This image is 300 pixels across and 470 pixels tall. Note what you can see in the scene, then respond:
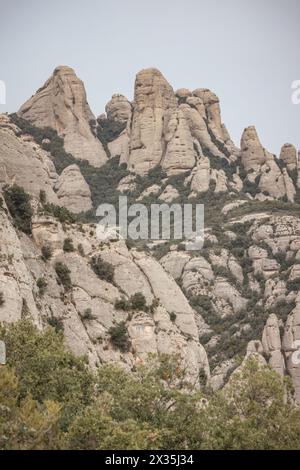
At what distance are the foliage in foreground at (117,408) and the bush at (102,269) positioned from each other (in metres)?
17.1

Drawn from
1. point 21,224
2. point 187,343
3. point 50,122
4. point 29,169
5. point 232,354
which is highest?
point 50,122

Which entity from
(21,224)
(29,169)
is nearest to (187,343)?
(21,224)

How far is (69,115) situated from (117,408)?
129m

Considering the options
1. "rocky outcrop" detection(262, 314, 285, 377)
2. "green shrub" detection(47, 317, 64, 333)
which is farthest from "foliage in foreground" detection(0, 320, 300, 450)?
"rocky outcrop" detection(262, 314, 285, 377)

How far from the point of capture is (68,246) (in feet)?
211

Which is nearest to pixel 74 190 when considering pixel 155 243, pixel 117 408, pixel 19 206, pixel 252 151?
pixel 155 243

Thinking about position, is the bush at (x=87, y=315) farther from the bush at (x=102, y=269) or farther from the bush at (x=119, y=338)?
the bush at (x=102, y=269)

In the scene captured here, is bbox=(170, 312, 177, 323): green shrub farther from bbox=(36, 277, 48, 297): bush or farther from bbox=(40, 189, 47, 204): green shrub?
bbox=(40, 189, 47, 204): green shrub

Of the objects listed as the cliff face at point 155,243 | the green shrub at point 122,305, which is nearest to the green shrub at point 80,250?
the cliff face at point 155,243

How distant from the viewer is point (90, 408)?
36500 mm
